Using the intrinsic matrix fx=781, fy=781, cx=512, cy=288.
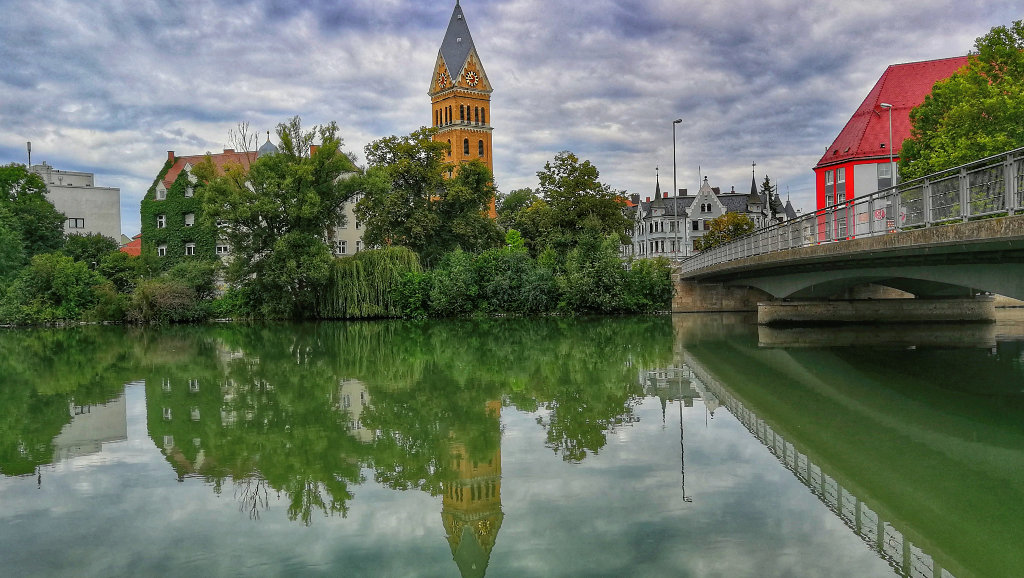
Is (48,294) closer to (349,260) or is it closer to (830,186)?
(349,260)

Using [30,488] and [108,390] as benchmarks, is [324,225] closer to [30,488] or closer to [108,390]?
[108,390]

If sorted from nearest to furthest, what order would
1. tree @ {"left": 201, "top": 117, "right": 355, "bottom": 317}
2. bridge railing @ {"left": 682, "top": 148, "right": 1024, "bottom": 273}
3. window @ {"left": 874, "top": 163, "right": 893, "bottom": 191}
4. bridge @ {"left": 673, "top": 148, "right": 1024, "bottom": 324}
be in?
bridge railing @ {"left": 682, "top": 148, "right": 1024, "bottom": 273} → bridge @ {"left": 673, "top": 148, "right": 1024, "bottom": 324} → tree @ {"left": 201, "top": 117, "right": 355, "bottom": 317} → window @ {"left": 874, "top": 163, "right": 893, "bottom": 191}

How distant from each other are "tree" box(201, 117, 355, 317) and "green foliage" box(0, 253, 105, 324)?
10.00 metres

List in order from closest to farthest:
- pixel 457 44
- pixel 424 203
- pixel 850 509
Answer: pixel 850 509
pixel 424 203
pixel 457 44

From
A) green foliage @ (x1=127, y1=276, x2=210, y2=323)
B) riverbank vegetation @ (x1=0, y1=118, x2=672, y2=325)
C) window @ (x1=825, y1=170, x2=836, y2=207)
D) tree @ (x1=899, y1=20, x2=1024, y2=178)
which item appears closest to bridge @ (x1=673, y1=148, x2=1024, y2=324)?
tree @ (x1=899, y1=20, x2=1024, y2=178)

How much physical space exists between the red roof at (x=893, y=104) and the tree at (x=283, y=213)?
35.4 m

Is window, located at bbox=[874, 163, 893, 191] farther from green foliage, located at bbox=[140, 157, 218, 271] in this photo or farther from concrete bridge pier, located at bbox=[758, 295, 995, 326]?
green foliage, located at bbox=[140, 157, 218, 271]

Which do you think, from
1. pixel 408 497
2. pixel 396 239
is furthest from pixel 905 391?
pixel 396 239

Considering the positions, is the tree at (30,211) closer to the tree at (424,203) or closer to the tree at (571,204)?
the tree at (424,203)

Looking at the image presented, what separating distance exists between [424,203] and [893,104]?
33112mm

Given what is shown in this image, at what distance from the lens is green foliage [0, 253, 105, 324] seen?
44.4 m

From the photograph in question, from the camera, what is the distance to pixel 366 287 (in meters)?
43.3

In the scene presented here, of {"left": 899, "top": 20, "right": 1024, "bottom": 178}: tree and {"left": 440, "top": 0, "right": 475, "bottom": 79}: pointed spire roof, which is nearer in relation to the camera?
{"left": 899, "top": 20, "right": 1024, "bottom": 178}: tree

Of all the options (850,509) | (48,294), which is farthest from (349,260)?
(850,509)
